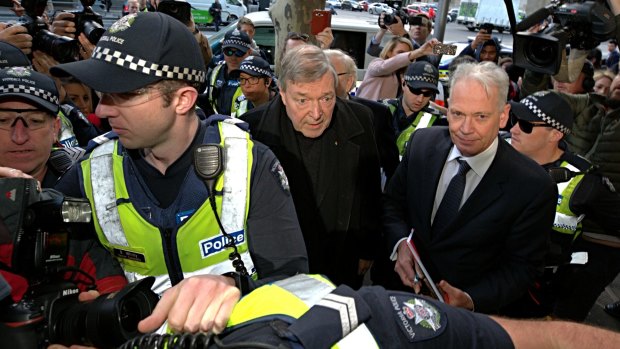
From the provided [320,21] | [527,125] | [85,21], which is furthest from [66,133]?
[527,125]

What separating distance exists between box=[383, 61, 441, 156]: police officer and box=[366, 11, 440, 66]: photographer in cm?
191

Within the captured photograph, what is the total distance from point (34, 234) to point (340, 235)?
5.84 ft

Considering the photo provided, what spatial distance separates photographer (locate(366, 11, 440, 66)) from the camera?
628 centimetres

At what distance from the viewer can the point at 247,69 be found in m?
4.18

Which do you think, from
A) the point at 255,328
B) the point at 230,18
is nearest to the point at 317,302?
the point at 255,328

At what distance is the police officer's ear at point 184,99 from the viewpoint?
1.65 metres

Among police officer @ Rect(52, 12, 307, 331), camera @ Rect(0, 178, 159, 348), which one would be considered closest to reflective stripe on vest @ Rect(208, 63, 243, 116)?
police officer @ Rect(52, 12, 307, 331)

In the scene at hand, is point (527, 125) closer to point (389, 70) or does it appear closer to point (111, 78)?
point (389, 70)

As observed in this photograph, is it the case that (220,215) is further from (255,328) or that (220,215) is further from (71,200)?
(255,328)

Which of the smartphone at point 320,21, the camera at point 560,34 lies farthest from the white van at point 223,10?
the camera at point 560,34

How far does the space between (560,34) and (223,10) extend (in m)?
21.7

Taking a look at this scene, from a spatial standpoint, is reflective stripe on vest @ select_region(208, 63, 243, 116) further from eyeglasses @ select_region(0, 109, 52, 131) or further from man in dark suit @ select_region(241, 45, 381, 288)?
eyeglasses @ select_region(0, 109, 52, 131)

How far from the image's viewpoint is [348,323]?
2.97 ft

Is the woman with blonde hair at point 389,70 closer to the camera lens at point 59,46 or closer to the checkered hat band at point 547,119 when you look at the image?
the checkered hat band at point 547,119
